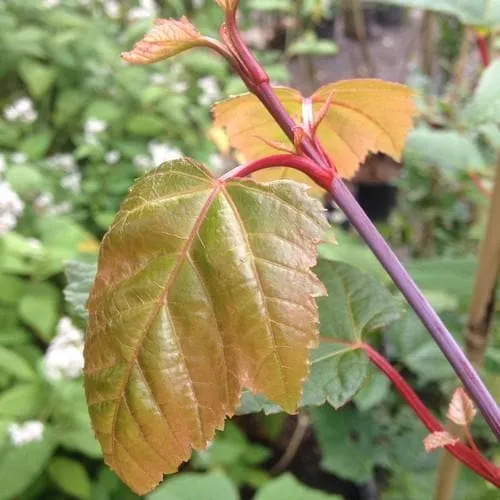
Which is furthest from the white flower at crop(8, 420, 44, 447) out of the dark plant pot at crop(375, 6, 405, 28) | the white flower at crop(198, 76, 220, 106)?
the dark plant pot at crop(375, 6, 405, 28)

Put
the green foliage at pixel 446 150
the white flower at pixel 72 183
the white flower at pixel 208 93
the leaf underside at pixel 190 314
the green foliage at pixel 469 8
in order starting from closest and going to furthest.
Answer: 1. the leaf underside at pixel 190 314
2. the green foliage at pixel 469 8
3. the green foliage at pixel 446 150
4. the white flower at pixel 72 183
5. the white flower at pixel 208 93

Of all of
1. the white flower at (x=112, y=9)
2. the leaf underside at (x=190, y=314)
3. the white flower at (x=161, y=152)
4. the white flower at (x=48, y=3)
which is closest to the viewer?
the leaf underside at (x=190, y=314)

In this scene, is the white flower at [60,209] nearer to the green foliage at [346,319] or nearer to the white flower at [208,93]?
the white flower at [208,93]

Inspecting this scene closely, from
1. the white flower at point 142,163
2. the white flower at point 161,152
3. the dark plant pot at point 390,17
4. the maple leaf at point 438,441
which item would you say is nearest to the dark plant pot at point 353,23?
the dark plant pot at point 390,17

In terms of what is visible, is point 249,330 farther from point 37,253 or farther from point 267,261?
point 37,253

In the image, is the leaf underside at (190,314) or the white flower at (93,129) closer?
the leaf underside at (190,314)

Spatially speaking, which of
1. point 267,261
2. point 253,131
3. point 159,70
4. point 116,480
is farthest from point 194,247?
point 159,70
